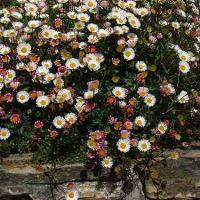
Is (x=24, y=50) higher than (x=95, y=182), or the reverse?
(x=24, y=50)

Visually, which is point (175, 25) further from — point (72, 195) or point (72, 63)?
point (72, 195)

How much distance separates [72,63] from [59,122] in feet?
1.47

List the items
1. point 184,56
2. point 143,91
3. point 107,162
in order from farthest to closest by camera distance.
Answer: point 184,56 < point 143,91 < point 107,162

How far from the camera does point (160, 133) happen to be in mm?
4238

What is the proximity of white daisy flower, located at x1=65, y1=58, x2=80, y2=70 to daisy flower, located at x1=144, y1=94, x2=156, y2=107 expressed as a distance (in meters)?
0.53

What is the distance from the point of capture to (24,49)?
4492mm

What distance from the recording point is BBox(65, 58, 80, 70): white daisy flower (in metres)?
4.36

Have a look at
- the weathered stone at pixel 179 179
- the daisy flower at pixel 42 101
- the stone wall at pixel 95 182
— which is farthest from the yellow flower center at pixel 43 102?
the weathered stone at pixel 179 179

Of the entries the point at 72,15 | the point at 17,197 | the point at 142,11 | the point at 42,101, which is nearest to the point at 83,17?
the point at 72,15

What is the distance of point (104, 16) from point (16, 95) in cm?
99

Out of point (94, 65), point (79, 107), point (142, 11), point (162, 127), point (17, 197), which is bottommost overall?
point (17, 197)

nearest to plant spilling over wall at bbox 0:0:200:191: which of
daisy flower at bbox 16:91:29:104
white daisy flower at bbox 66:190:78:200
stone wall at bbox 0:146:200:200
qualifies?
daisy flower at bbox 16:91:29:104

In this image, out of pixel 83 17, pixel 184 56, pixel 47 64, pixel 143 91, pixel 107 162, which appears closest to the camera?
pixel 107 162

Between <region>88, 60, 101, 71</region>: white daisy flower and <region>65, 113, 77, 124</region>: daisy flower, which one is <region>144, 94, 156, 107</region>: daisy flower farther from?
<region>65, 113, 77, 124</region>: daisy flower
